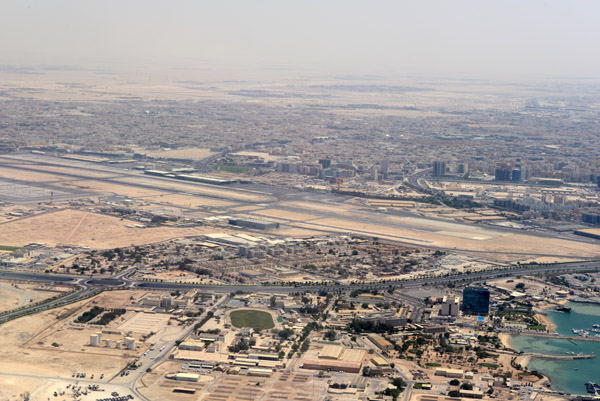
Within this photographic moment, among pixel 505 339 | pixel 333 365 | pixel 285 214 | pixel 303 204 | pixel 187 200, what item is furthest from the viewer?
pixel 303 204

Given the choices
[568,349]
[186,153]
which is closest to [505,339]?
[568,349]

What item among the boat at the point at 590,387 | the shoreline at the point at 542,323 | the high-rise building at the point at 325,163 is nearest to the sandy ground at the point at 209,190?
the high-rise building at the point at 325,163

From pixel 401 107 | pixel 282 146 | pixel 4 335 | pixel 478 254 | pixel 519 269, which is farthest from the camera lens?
pixel 401 107

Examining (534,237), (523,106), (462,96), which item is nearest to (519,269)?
(534,237)

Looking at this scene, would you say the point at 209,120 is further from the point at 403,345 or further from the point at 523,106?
the point at 403,345

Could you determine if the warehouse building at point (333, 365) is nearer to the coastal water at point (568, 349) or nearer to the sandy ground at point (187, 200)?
the coastal water at point (568, 349)

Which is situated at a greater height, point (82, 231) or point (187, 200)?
point (82, 231)

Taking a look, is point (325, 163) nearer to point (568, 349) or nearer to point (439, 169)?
point (439, 169)
